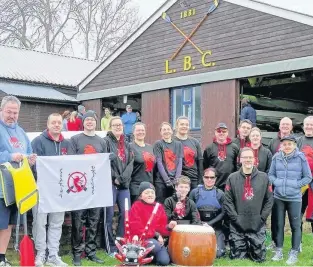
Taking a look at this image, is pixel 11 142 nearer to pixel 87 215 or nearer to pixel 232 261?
pixel 87 215

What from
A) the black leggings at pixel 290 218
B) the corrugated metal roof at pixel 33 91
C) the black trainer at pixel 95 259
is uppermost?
the corrugated metal roof at pixel 33 91

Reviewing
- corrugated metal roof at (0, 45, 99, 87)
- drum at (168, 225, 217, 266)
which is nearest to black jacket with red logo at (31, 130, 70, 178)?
drum at (168, 225, 217, 266)

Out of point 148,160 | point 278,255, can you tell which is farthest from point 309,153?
point 148,160

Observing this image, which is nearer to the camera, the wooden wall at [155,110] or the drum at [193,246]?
the drum at [193,246]

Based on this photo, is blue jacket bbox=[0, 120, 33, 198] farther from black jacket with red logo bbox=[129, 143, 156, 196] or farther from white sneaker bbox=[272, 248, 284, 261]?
white sneaker bbox=[272, 248, 284, 261]

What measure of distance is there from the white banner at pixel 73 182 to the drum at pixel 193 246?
1.03 m

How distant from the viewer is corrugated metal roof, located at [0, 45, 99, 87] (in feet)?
74.5

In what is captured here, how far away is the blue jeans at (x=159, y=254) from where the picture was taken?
269 inches

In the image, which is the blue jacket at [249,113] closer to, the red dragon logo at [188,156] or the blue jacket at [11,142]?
the red dragon logo at [188,156]

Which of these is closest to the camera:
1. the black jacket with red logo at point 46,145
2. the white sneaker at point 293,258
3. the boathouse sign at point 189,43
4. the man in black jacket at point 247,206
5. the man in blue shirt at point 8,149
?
the man in blue shirt at point 8,149

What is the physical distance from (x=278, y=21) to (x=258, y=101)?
11.8ft

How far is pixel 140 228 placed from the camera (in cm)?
682

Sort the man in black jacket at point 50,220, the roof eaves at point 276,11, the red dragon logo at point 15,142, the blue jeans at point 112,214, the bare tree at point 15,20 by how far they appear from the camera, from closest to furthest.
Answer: the red dragon logo at point 15,142, the man in black jacket at point 50,220, the blue jeans at point 112,214, the roof eaves at point 276,11, the bare tree at point 15,20

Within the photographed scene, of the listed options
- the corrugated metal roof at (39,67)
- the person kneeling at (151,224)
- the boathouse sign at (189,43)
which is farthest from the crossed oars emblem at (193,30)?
the person kneeling at (151,224)
